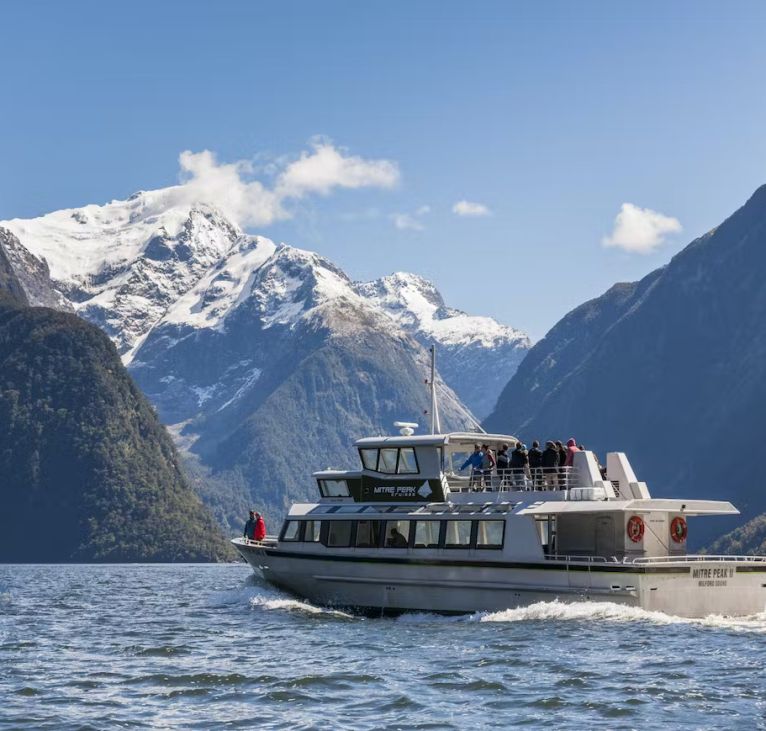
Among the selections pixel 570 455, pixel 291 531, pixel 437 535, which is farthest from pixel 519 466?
pixel 291 531

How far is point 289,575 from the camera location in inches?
2119

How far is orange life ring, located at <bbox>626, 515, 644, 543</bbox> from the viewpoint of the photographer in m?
48.2

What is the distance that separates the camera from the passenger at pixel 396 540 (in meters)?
50.5

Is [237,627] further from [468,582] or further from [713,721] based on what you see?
[713,721]

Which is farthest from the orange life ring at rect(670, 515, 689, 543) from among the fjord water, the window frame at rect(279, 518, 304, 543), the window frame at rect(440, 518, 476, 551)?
the window frame at rect(279, 518, 304, 543)

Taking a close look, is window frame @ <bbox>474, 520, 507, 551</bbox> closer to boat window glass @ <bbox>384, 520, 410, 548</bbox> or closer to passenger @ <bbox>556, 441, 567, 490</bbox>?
passenger @ <bbox>556, 441, 567, 490</bbox>

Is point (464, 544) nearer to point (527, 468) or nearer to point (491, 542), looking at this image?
point (491, 542)

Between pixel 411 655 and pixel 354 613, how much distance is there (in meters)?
13.4

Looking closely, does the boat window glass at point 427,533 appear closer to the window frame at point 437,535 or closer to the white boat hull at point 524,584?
the window frame at point 437,535

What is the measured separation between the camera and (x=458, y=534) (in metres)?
49.3

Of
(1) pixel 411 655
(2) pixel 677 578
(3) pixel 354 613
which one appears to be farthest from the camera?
(3) pixel 354 613

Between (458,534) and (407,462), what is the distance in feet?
13.9

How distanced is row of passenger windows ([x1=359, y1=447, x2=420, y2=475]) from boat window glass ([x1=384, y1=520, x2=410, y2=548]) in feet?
7.40

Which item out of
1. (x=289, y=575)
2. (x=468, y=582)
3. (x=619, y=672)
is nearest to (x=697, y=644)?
(x=619, y=672)
